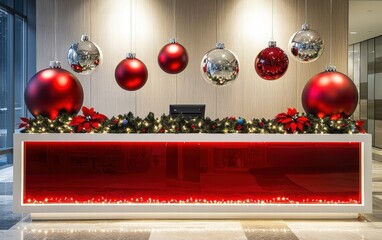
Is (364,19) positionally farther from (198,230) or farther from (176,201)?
(198,230)

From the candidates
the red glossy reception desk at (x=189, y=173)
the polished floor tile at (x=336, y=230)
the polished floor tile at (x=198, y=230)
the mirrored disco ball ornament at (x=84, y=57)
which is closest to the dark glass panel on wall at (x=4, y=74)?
the red glossy reception desk at (x=189, y=173)

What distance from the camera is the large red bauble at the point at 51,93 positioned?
16.8 feet

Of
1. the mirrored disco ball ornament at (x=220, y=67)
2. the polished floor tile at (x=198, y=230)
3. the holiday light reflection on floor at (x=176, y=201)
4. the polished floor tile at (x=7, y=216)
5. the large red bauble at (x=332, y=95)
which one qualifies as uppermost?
the mirrored disco ball ornament at (x=220, y=67)

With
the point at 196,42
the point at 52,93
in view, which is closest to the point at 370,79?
the point at 196,42

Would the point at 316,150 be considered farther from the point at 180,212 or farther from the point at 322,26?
the point at 322,26

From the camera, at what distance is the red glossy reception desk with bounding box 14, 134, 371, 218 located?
5324 mm

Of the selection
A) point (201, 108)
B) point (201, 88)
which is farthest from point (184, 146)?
point (201, 88)

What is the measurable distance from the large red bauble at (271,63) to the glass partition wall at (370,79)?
10.7 m

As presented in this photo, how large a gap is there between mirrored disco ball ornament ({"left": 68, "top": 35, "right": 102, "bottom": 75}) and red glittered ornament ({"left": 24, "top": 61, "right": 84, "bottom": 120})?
169 millimetres

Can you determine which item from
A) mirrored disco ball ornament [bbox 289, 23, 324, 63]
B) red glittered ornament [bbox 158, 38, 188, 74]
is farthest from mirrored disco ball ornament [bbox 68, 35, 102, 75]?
mirrored disco ball ornament [bbox 289, 23, 324, 63]

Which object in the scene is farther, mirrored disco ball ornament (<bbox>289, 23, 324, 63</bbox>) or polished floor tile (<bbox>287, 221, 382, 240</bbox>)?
mirrored disco ball ornament (<bbox>289, 23, 324, 63</bbox>)

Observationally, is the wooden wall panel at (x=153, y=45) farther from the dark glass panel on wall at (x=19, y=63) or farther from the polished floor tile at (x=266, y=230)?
the dark glass panel on wall at (x=19, y=63)

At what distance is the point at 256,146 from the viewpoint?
210 inches

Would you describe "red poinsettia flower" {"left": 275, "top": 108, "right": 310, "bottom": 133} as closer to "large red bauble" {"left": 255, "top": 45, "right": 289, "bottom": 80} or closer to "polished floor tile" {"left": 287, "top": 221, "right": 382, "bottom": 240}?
"large red bauble" {"left": 255, "top": 45, "right": 289, "bottom": 80}
